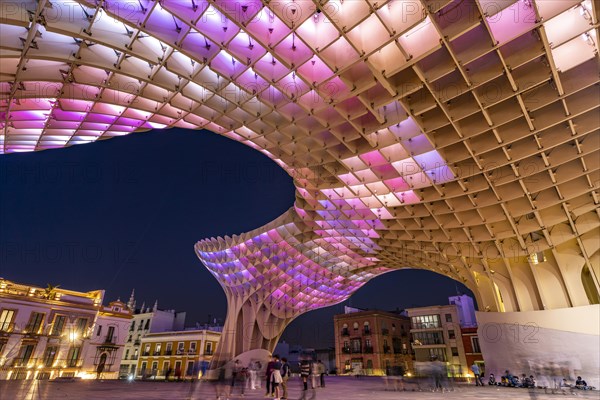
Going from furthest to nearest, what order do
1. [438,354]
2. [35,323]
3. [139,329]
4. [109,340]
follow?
[139,329]
[438,354]
[109,340]
[35,323]

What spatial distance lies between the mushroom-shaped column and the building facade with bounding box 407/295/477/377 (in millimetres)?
21280

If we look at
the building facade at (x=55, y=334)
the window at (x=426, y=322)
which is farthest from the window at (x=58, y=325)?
the window at (x=426, y=322)

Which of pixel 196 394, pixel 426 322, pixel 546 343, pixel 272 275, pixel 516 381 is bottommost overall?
pixel 196 394

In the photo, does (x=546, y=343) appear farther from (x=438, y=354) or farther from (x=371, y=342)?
(x=371, y=342)

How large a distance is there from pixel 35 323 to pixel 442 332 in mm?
66089

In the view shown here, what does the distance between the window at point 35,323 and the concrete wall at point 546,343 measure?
47774mm

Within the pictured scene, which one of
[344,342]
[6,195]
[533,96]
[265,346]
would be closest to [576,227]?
[533,96]

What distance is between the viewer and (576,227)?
2238 centimetres

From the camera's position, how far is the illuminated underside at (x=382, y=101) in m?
11.8

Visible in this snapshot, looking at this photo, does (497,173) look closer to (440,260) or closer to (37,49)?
(440,260)

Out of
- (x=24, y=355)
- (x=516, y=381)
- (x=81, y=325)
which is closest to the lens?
(x=516, y=381)

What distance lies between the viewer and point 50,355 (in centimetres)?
3728

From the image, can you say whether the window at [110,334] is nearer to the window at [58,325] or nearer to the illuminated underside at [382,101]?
the window at [58,325]

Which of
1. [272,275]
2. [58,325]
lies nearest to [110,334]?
[58,325]
